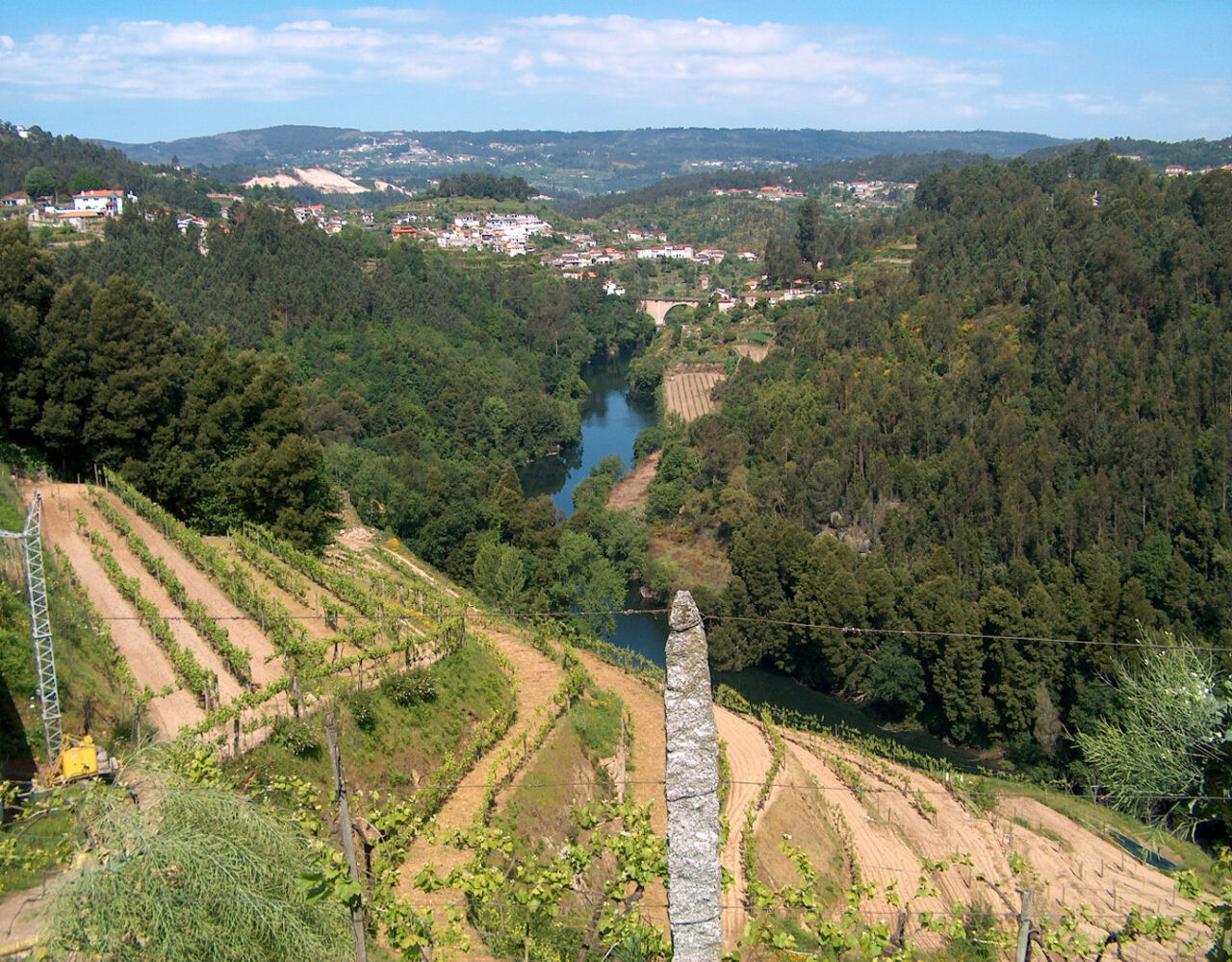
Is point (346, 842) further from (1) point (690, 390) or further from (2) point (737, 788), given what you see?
(1) point (690, 390)

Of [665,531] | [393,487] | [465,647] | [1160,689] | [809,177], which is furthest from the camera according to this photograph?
[809,177]

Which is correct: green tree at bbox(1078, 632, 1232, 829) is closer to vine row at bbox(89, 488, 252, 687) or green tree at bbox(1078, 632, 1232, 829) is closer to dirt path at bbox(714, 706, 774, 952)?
dirt path at bbox(714, 706, 774, 952)

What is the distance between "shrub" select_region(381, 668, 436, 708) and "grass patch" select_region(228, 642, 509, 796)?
5 centimetres

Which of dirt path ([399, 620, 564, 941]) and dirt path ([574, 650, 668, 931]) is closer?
dirt path ([399, 620, 564, 941])

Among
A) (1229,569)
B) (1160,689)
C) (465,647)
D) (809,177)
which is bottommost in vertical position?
(1229,569)

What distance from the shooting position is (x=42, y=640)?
9.70m

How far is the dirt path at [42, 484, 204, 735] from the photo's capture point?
10750 mm

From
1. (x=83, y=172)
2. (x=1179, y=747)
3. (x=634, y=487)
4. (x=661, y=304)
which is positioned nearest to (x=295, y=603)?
(x=1179, y=747)

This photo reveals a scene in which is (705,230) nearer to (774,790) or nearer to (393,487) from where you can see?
(393,487)

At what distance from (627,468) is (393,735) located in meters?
37.7

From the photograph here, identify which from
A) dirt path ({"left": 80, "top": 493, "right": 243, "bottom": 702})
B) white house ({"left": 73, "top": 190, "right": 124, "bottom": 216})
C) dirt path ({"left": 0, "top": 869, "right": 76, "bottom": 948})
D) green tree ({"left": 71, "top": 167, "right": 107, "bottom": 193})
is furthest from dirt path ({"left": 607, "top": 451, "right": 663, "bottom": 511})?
green tree ({"left": 71, "top": 167, "right": 107, "bottom": 193})

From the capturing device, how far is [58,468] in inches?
759

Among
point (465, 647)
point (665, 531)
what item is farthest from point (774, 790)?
point (665, 531)

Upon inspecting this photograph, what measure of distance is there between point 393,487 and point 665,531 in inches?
456
